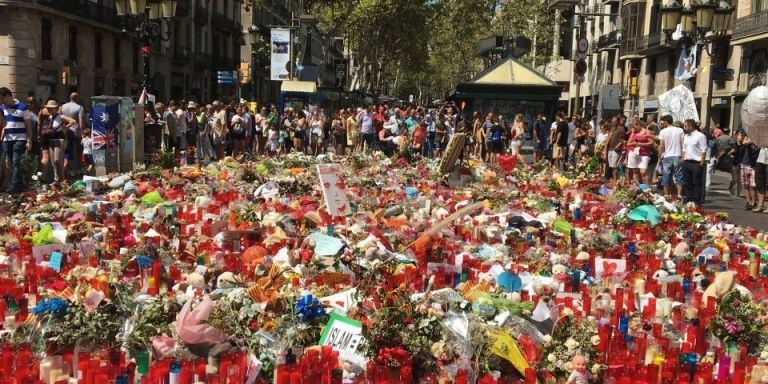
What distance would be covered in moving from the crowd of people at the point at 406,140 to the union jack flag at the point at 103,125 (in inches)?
15.2

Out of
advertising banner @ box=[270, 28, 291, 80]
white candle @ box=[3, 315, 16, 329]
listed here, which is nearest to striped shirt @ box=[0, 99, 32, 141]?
white candle @ box=[3, 315, 16, 329]

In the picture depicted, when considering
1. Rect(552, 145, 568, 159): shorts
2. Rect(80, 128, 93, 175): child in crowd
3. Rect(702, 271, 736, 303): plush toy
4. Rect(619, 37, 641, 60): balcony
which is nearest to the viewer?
Rect(702, 271, 736, 303): plush toy

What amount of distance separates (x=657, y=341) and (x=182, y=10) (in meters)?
47.0

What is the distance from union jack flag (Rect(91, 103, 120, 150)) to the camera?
15125mm

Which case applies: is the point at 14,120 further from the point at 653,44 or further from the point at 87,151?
the point at 653,44

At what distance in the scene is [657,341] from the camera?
504cm

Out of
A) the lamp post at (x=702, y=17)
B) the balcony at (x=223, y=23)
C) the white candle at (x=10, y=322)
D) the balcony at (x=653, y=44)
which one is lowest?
the white candle at (x=10, y=322)

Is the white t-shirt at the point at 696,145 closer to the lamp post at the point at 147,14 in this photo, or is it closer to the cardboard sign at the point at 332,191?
the cardboard sign at the point at 332,191

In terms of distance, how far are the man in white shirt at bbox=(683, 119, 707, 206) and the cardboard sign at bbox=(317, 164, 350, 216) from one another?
23.0 feet

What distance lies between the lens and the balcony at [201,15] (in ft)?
172

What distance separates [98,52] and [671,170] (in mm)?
31510

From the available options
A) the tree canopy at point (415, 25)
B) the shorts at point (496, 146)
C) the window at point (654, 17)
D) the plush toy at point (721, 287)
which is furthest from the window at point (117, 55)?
the plush toy at point (721, 287)

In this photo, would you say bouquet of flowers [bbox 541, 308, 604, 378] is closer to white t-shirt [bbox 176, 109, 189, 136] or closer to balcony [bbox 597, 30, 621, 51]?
white t-shirt [bbox 176, 109, 189, 136]

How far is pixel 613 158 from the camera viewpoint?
18016mm
